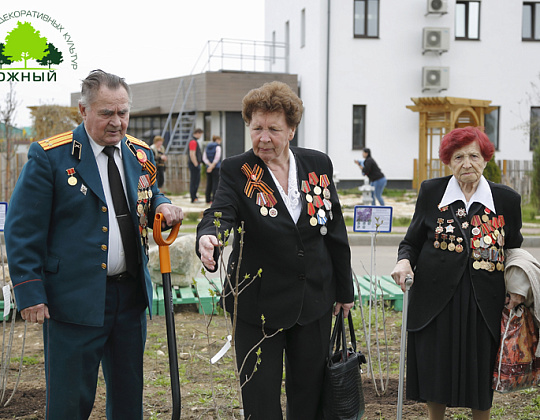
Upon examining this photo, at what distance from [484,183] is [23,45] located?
9872 mm

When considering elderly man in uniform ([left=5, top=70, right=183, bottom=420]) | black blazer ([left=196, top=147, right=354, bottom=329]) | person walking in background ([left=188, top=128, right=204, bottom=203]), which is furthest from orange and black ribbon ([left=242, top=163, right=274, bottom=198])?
person walking in background ([left=188, top=128, right=204, bottom=203])

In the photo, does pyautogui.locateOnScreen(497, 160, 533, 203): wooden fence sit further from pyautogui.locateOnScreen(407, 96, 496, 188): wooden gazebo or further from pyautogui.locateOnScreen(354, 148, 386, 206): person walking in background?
pyautogui.locateOnScreen(354, 148, 386, 206): person walking in background

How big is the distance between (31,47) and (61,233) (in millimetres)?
9609

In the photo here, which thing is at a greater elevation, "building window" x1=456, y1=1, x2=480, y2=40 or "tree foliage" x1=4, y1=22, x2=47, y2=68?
"building window" x1=456, y1=1, x2=480, y2=40

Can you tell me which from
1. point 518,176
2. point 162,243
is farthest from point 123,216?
point 518,176

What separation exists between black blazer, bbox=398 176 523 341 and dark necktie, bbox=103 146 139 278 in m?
1.41

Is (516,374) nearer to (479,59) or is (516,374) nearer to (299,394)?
(299,394)

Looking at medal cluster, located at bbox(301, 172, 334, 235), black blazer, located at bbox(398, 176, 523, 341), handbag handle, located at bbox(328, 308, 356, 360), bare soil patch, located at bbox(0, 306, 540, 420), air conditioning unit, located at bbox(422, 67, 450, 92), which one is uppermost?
air conditioning unit, located at bbox(422, 67, 450, 92)

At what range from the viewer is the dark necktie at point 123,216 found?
114 inches

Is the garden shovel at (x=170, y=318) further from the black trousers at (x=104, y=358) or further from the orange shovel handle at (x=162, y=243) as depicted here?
the black trousers at (x=104, y=358)

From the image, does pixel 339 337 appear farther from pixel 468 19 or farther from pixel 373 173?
pixel 468 19

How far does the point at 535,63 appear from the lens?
24375 millimetres

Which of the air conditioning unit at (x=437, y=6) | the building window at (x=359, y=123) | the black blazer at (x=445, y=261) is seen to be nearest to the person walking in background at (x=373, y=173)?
the building window at (x=359, y=123)

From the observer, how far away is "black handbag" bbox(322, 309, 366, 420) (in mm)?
3072
